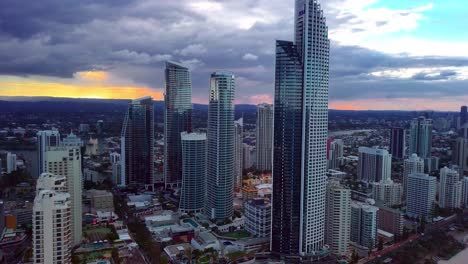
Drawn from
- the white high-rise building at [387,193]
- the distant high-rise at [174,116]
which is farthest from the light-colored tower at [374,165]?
the distant high-rise at [174,116]

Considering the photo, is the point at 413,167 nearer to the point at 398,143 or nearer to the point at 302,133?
the point at 398,143

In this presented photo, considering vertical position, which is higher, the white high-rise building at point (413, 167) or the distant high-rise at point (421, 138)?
the distant high-rise at point (421, 138)

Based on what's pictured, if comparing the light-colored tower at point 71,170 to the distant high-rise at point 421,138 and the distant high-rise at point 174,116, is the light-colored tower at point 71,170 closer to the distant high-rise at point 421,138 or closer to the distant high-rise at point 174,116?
the distant high-rise at point 174,116

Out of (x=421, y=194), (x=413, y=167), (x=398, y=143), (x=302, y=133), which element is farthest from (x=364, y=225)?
(x=398, y=143)

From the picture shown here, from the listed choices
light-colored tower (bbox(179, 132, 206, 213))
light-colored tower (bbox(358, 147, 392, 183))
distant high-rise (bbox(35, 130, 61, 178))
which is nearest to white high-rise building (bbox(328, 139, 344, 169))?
light-colored tower (bbox(358, 147, 392, 183))

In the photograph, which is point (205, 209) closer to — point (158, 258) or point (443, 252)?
point (158, 258)

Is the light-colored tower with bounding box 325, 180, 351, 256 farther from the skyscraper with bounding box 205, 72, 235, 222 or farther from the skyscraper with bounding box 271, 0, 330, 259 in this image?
the skyscraper with bounding box 205, 72, 235, 222

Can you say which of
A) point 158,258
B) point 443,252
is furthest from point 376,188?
point 158,258
